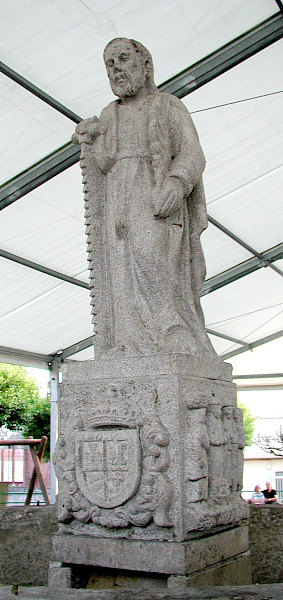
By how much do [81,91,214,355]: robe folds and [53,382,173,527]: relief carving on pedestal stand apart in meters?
0.33

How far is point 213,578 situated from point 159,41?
560 cm

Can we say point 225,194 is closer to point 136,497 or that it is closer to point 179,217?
point 179,217

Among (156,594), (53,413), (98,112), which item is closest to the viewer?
(156,594)

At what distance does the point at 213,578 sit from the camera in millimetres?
3113

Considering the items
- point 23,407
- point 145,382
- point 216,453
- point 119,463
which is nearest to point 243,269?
point 216,453

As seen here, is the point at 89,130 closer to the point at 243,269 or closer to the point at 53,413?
the point at 243,269

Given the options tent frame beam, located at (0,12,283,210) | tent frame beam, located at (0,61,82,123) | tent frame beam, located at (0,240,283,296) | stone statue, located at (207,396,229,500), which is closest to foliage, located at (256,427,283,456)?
tent frame beam, located at (0,240,283,296)

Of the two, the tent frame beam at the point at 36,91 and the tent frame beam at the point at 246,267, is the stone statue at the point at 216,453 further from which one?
the tent frame beam at the point at 246,267

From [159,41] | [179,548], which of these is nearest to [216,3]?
[159,41]

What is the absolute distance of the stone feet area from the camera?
2.20 m

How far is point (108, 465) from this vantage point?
10.4ft

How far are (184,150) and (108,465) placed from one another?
1727 mm

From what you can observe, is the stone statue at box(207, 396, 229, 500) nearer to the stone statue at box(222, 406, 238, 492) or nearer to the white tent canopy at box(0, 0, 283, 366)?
the stone statue at box(222, 406, 238, 492)

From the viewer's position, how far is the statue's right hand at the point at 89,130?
12.4ft
